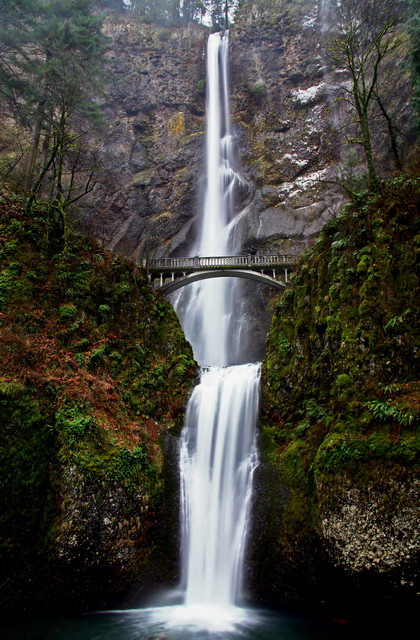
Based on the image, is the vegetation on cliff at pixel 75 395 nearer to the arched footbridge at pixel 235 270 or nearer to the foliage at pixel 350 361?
the foliage at pixel 350 361

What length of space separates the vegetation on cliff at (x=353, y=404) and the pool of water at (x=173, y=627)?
830 millimetres

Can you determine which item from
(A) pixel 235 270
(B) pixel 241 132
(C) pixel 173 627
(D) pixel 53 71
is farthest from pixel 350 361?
(B) pixel 241 132

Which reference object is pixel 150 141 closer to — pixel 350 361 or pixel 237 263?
pixel 237 263

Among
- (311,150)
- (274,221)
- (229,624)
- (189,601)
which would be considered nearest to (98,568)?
(189,601)

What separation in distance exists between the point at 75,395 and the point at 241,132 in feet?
99.9

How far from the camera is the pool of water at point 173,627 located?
7.73m

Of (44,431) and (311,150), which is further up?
(311,150)

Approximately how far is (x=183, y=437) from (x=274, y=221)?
19.9m

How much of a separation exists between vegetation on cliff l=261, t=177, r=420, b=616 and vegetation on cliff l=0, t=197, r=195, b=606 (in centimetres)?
375

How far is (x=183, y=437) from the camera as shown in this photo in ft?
42.9

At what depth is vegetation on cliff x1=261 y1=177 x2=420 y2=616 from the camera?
7.74 m

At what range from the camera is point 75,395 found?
10.6m

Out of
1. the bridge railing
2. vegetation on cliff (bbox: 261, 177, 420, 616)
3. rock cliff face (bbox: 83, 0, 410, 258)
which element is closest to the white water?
vegetation on cliff (bbox: 261, 177, 420, 616)

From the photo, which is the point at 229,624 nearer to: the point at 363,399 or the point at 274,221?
the point at 363,399
